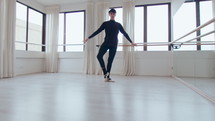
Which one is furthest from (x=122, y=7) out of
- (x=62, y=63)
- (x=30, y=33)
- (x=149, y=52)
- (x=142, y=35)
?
(x=30, y=33)

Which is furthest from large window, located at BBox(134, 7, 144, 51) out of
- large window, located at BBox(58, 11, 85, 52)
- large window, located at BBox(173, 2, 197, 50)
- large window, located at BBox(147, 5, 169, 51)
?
large window, located at BBox(58, 11, 85, 52)

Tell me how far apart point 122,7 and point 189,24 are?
2090 mm

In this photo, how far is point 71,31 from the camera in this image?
4.92 m

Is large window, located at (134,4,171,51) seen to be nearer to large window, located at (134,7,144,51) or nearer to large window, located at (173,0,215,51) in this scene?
large window, located at (134,7,144,51)

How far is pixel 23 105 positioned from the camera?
1.25m

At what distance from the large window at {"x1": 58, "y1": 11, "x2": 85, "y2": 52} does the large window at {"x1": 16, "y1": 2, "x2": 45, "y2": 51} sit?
0.68 metres

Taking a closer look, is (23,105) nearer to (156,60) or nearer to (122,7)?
(156,60)

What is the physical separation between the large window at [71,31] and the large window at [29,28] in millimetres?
681

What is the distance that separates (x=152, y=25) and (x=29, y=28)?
3852mm

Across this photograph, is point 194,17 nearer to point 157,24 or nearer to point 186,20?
point 186,20

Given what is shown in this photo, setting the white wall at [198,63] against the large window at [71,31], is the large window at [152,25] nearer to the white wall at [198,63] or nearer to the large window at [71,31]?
the white wall at [198,63]

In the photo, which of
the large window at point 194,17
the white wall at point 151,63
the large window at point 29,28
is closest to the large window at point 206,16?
the large window at point 194,17

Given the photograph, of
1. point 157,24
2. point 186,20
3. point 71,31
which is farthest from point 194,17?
point 71,31

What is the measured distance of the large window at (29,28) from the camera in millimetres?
4118
